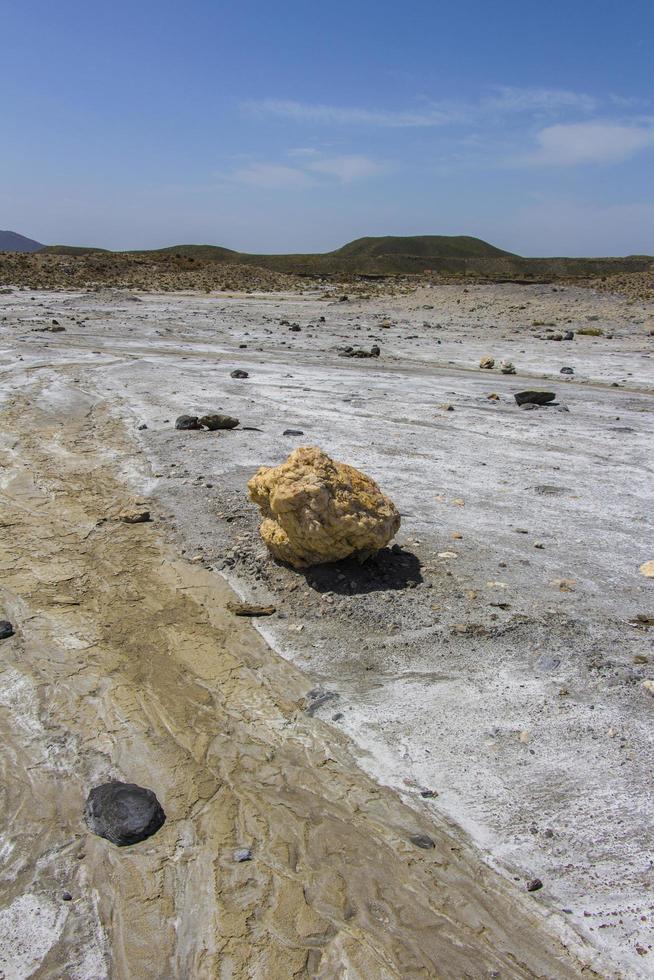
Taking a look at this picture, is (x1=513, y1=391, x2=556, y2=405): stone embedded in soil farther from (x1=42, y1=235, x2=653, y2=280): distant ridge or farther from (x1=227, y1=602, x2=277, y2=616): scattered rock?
(x1=42, y1=235, x2=653, y2=280): distant ridge

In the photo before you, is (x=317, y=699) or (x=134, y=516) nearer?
(x=317, y=699)

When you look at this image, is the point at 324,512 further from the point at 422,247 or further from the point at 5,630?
the point at 422,247

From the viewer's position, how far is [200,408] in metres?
10.8

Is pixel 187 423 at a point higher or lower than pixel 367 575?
higher

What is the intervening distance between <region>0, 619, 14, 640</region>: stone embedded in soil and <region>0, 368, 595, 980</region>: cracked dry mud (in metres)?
0.07

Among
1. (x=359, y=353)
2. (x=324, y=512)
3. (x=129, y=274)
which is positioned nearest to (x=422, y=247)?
(x=129, y=274)

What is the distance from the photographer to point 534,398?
11.8m

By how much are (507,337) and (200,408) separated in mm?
12334

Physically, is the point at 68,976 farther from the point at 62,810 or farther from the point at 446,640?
the point at 446,640

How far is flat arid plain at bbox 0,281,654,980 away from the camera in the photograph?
2936 millimetres

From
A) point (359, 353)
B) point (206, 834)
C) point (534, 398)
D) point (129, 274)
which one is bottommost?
point (206, 834)

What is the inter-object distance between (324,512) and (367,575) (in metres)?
0.64

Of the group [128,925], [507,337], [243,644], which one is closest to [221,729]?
[243,644]

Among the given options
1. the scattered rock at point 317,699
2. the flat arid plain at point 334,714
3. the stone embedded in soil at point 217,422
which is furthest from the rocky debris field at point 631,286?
the scattered rock at point 317,699
